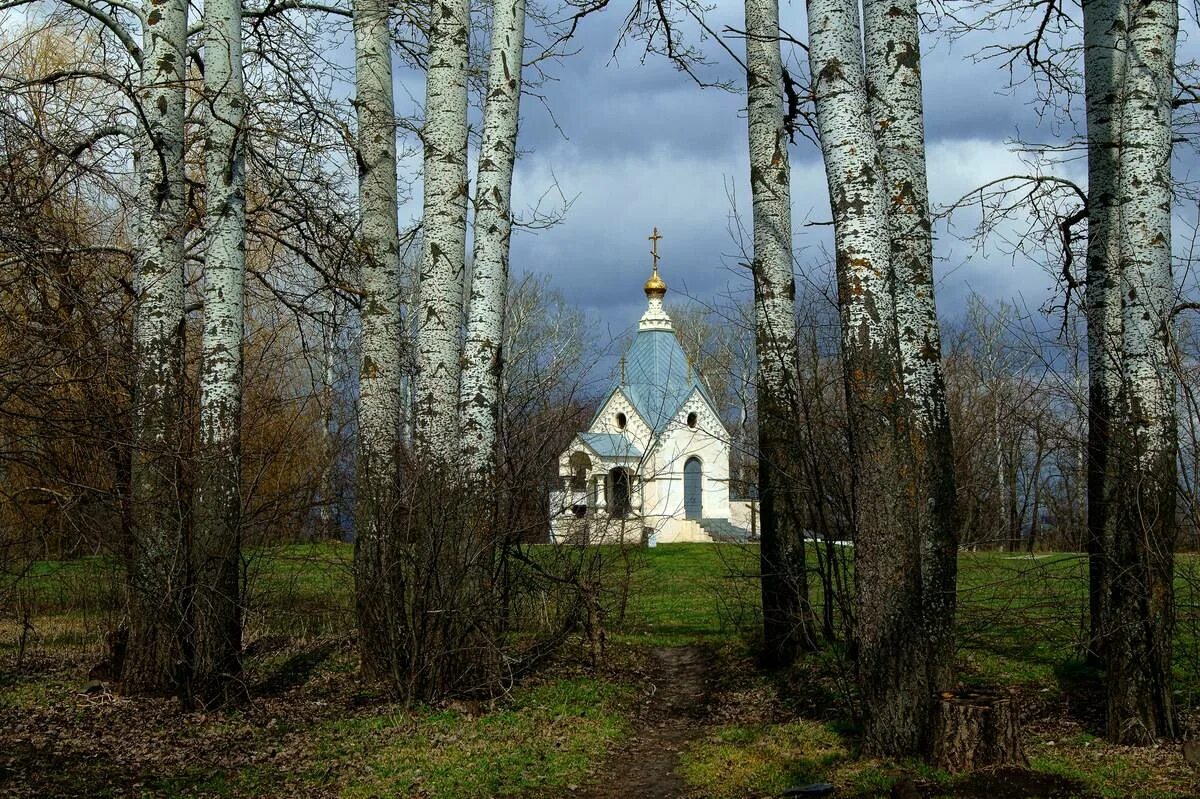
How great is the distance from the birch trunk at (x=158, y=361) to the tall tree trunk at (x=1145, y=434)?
6.42 meters

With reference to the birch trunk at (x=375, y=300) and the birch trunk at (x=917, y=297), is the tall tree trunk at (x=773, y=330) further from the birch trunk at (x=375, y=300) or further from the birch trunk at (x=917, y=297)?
the birch trunk at (x=375, y=300)

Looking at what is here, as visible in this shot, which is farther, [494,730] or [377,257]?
[377,257]

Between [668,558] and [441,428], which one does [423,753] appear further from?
[668,558]

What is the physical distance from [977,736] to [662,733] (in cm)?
298

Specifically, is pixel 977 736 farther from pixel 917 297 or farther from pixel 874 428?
pixel 917 297

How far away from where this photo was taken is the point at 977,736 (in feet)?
19.2

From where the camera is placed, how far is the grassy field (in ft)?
19.6

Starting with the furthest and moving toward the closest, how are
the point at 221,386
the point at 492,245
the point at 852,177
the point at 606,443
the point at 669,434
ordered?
the point at 606,443
the point at 669,434
the point at 492,245
the point at 221,386
the point at 852,177

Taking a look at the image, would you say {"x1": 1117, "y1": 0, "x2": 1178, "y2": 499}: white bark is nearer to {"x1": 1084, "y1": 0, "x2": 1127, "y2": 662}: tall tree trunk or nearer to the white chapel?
{"x1": 1084, "y1": 0, "x2": 1127, "y2": 662}: tall tree trunk

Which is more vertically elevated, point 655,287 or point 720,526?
point 655,287

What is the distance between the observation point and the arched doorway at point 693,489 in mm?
34750

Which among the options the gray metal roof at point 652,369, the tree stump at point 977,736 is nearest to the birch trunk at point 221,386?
the tree stump at point 977,736

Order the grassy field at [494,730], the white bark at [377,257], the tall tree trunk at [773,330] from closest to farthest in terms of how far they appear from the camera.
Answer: the grassy field at [494,730], the white bark at [377,257], the tall tree trunk at [773,330]

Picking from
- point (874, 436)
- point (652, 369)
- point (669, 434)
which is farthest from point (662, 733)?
point (652, 369)
